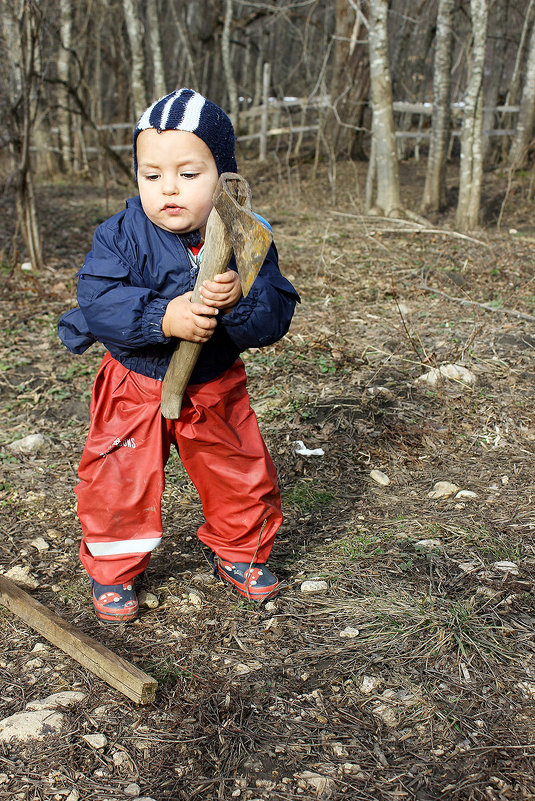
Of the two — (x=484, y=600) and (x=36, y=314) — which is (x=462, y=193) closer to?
(x=36, y=314)

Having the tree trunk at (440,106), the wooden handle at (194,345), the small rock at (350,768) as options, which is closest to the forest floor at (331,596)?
the small rock at (350,768)

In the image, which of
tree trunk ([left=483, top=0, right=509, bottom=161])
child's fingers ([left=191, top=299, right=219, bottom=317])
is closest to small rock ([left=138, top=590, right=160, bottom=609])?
child's fingers ([left=191, top=299, right=219, bottom=317])

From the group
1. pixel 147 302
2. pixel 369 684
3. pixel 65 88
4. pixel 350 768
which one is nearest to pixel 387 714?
pixel 369 684

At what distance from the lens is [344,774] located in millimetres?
1780

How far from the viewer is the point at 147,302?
6.72ft

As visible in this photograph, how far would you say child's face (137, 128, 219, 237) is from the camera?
204 cm

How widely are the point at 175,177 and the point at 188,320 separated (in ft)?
1.43

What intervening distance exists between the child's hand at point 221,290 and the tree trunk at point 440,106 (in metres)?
8.46

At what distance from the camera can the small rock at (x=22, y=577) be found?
8.58 ft

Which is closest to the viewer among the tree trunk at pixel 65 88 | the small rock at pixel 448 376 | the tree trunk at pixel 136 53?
the small rock at pixel 448 376

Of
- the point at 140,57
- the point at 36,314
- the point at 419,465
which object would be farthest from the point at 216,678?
the point at 140,57

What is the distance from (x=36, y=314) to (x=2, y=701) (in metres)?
4.12

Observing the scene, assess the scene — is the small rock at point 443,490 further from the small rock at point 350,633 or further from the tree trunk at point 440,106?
the tree trunk at point 440,106

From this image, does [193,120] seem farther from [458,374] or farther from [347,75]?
[347,75]
